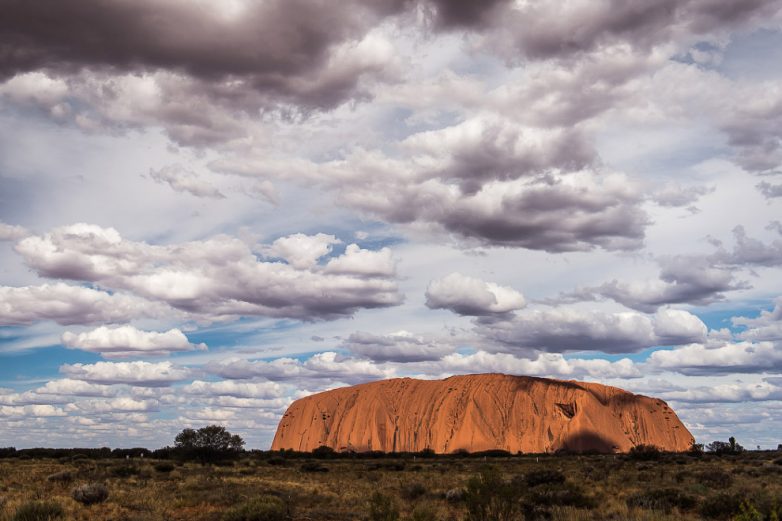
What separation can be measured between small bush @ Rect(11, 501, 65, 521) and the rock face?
122805mm

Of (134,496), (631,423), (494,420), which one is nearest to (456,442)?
(494,420)

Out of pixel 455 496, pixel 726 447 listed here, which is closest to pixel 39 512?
pixel 455 496

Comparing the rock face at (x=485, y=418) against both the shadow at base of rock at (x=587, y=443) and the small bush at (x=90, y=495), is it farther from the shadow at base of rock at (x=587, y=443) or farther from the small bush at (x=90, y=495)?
the small bush at (x=90, y=495)

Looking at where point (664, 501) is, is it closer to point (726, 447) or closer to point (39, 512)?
point (39, 512)

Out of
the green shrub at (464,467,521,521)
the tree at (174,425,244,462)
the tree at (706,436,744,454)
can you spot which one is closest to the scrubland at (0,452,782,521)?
the green shrub at (464,467,521,521)

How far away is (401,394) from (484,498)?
152m

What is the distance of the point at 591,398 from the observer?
143375 millimetres

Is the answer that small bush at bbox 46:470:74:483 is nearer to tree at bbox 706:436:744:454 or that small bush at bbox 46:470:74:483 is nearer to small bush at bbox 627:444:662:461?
small bush at bbox 627:444:662:461

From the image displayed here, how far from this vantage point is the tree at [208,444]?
62.5 m

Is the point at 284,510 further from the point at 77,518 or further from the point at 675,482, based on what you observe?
the point at 675,482

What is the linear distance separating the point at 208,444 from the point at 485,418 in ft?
292

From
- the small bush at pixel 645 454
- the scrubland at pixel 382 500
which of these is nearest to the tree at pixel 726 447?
the small bush at pixel 645 454

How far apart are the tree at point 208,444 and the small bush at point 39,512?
4516 centimetres

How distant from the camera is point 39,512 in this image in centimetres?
1775
